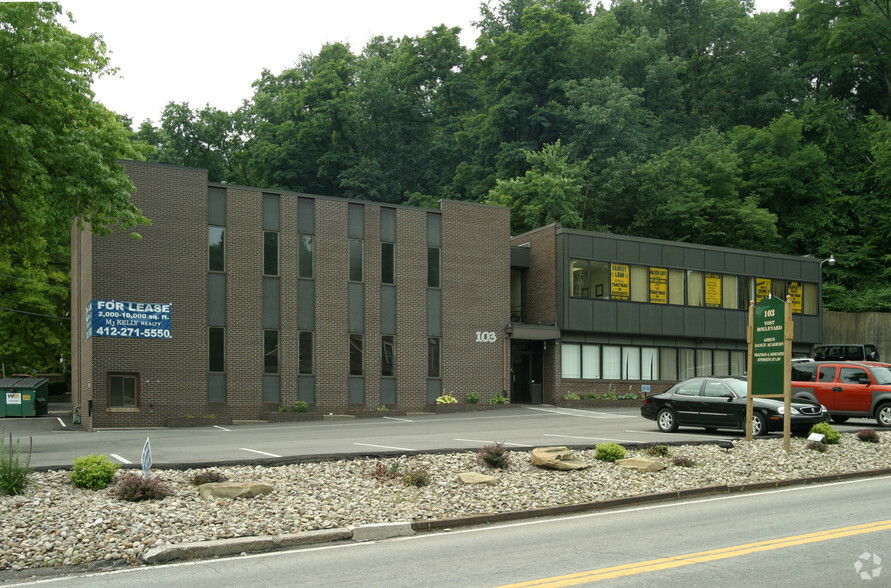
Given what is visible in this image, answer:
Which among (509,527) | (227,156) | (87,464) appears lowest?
(509,527)

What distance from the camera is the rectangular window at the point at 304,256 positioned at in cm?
3242

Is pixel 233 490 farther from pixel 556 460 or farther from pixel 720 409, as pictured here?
pixel 720 409

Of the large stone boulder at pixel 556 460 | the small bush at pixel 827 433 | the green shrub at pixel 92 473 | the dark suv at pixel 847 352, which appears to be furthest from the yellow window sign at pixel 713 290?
the green shrub at pixel 92 473

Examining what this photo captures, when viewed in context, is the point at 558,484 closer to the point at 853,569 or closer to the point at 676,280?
the point at 853,569

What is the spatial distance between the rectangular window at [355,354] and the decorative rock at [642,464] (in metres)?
19.3

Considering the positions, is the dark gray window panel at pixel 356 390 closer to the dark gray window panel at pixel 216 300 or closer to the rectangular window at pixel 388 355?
the rectangular window at pixel 388 355

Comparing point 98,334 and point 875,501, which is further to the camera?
point 98,334

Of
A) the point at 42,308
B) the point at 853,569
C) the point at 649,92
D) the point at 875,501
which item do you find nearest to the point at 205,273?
the point at 42,308

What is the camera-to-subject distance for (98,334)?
92.2 ft

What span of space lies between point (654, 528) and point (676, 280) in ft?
104

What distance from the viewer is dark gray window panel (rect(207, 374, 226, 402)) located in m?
30.1

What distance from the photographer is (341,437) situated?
860 inches

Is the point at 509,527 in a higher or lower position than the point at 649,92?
lower

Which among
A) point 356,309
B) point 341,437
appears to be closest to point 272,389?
Answer: point 356,309
